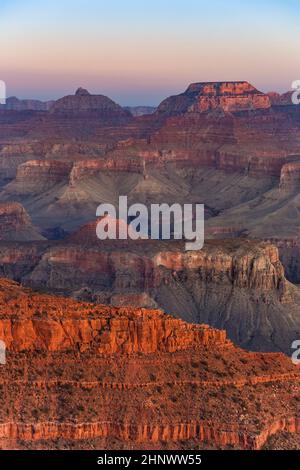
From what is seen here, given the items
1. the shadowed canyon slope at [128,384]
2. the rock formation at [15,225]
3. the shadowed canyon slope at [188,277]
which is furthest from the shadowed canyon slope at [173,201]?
the shadowed canyon slope at [128,384]

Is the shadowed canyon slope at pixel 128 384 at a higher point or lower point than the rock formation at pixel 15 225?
lower

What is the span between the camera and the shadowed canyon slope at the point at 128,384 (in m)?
39.5

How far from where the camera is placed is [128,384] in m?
Answer: 40.9

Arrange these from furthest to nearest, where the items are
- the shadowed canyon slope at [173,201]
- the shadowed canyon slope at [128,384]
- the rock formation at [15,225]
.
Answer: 1. the rock formation at [15,225]
2. the shadowed canyon slope at [173,201]
3. the shadowed canyon slope at [128,384]

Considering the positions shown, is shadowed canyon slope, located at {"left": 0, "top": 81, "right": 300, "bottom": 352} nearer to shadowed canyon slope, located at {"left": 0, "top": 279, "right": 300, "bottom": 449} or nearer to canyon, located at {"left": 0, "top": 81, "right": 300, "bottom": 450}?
canyon, located at {"left": 0, "top": 81, "right": 300, "bottom": 450}

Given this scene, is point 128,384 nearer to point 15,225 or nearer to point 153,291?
point 153,291

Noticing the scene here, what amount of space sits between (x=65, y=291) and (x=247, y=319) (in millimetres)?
16133

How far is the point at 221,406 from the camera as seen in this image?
41.1 m

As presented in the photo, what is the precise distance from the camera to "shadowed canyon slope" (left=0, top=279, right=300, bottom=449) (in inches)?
1554

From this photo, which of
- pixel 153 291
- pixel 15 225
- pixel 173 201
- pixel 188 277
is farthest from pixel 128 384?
pixel 173 201

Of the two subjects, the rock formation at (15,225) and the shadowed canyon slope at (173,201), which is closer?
the shadowed canyon slope at (173,201)

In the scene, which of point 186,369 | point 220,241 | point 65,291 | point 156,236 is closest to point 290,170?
point 156,236

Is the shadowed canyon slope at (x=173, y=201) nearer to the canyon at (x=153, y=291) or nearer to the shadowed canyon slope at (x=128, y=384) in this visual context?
the canyon at (x=153, y=291)

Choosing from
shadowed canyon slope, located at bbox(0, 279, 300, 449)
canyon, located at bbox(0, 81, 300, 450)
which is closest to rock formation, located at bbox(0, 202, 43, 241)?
canyon, located at bbox(0, 81, 300, 450)
